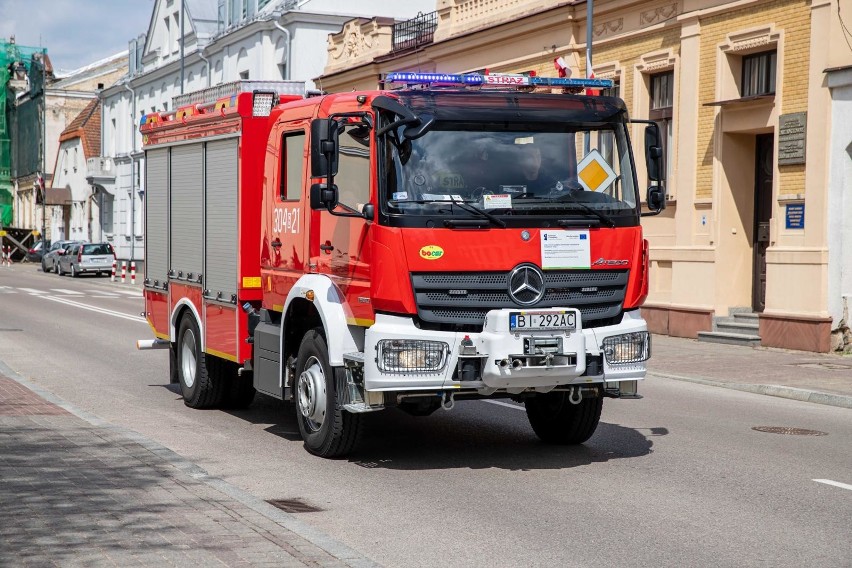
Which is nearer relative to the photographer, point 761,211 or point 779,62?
point 779,62

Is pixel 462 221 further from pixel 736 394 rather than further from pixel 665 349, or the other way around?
pixel 665 349

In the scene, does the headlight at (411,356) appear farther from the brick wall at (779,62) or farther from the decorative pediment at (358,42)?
the decorative pediment at (358,42)

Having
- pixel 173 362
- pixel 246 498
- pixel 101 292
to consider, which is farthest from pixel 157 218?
pixel 101 292

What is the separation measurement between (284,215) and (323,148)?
1666mm

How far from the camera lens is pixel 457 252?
866 centimetres

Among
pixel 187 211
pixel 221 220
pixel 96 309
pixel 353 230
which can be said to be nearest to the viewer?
pixel 353 230

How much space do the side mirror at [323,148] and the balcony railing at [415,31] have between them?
79.0 ft

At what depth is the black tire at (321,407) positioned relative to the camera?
928 centimetres

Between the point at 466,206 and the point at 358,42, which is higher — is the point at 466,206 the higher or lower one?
the lower one

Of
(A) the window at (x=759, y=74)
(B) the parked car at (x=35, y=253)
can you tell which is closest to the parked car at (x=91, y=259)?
(B) the parked car at (x=35, y=253)

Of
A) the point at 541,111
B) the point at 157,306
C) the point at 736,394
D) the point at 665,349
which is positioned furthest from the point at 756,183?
the point at 541,111

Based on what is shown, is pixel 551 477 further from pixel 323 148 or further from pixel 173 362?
pixel 173 362

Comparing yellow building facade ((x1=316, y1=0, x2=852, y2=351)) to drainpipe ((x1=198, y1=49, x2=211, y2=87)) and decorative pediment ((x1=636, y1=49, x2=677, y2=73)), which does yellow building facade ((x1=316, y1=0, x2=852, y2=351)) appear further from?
drainpipe ((x1=198, y1=49, x2=211, y2=87))

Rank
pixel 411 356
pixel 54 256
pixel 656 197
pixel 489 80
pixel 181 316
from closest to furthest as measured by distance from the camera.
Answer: pixel 411 356, pixel 489 80, pixel 656 197, pixel 181 316, pixel 54 256
